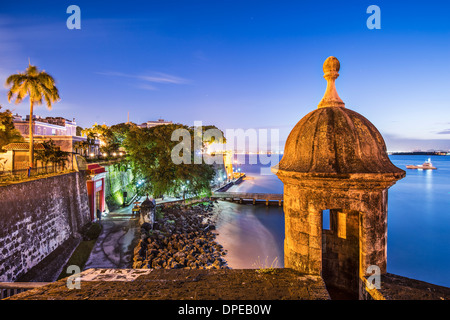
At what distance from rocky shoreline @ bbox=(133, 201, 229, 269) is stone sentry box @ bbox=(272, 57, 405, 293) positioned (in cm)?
930

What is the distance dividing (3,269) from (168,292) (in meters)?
9.77

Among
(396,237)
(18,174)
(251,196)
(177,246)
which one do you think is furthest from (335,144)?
(251,196)

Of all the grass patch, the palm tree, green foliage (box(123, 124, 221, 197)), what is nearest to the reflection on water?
green foliage (box(123, 124, 221, 197))

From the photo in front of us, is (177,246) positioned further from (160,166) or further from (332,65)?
(332,65)

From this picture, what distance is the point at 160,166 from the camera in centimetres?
2156

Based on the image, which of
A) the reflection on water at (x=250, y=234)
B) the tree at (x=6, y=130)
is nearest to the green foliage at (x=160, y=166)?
the reflection on water at (x=250, y=234)

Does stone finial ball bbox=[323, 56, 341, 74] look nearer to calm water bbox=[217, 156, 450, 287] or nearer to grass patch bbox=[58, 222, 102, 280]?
calm water bbox=[217, 156, 450, 287]

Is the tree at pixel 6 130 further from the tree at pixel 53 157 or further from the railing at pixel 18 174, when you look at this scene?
the railing at pixel 18 174

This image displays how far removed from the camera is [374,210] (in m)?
3.78

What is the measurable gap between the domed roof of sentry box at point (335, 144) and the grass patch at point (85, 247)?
12674mm

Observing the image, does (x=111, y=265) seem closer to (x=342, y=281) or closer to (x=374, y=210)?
(x=342, y=281)

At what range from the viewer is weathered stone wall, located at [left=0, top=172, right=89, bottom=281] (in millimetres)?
9414

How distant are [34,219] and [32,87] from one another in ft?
40.3
